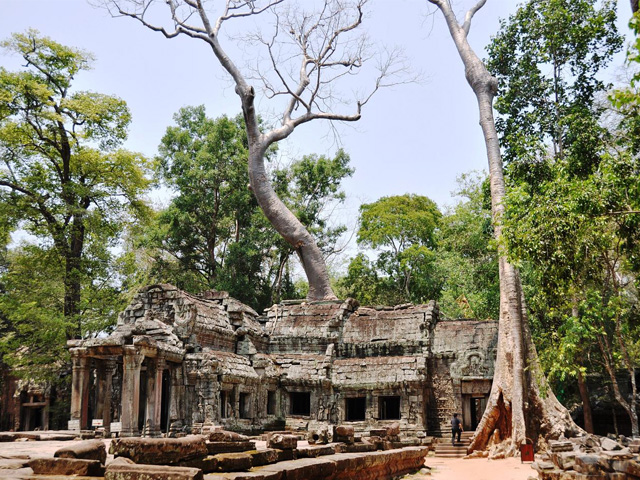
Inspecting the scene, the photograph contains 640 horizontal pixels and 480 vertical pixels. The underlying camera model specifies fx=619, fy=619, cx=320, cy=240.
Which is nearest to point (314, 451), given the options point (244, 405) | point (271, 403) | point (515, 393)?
point (515, 393)

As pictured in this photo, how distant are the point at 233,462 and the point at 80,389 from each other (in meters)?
11.1

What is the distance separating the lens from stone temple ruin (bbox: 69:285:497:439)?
54.7ft

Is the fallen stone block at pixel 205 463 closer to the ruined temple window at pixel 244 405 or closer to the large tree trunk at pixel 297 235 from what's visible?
the ruined temple window at pixel 244 405

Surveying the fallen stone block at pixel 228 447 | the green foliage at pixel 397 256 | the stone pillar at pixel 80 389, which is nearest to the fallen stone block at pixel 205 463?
the fallen stone block at pixel 228 447

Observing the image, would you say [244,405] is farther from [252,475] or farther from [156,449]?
[156,449]

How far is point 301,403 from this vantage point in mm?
21188

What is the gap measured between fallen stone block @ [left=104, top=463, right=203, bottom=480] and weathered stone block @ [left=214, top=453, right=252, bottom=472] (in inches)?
57.0

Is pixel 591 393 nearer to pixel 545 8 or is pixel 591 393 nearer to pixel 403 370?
pixel 403 370

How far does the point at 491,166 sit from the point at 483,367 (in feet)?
20.8

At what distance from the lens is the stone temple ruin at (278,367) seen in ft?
54.7

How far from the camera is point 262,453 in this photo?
7.73 m

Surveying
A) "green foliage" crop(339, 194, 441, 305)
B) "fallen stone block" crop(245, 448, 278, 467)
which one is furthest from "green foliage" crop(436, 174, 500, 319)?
"fallen stone block" crop(245, 448, 278, 467)

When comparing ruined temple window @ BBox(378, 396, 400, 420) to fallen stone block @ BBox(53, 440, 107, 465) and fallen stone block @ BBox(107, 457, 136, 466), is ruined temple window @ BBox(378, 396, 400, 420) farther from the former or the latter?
fallen stone block @ BBox(107, 457, 136, 466)

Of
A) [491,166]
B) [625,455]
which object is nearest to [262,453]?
[625,455]
